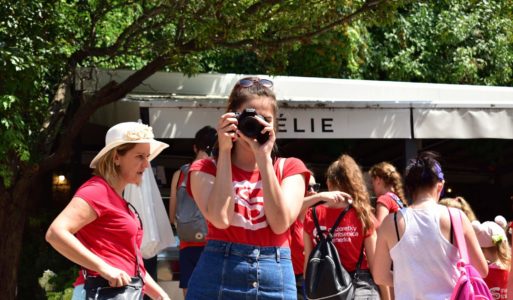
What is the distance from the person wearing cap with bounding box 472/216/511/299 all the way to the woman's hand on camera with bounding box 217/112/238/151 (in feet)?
13.6

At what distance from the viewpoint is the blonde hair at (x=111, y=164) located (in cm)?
459

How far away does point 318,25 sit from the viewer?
10391mm

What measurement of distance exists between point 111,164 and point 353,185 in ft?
8.54

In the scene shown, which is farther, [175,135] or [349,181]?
[175,135]

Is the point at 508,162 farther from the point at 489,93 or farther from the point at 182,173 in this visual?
the point at 182,173

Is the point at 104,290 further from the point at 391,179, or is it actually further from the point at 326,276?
the point at 391,179

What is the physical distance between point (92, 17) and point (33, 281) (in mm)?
3563

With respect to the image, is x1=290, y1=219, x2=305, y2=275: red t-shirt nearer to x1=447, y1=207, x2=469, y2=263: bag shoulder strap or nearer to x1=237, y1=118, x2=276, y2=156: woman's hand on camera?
x1=447, y1=207, x2=469, y2=263: bag shoulder strap

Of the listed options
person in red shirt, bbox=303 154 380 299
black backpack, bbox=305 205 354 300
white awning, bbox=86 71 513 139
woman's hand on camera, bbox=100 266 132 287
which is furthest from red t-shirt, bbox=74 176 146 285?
white awning, bbox=86 71 513 139

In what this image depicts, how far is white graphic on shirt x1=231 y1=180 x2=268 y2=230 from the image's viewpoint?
3844 mm

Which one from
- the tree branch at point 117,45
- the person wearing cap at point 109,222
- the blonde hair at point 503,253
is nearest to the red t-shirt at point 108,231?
the person wearing cap at point 109,222

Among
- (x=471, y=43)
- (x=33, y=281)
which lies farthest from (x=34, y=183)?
Result: (x=471, y=43)

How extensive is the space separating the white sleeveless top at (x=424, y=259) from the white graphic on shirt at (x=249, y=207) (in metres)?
1.31

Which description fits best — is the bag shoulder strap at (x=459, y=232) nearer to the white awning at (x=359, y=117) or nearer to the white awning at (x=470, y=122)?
the white awning at (x=359, y=117)
